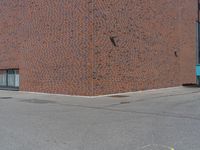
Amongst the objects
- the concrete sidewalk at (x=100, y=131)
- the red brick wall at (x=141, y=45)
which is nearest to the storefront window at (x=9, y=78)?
the red brick wall at (x=141, y=45)

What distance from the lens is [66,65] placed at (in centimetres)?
1886

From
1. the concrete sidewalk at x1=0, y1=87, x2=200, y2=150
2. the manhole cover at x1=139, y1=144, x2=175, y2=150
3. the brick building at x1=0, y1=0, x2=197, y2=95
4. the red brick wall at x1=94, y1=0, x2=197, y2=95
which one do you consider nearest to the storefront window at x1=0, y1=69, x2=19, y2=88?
the brick building at x1=0, y1=0, x2=197, y2=95

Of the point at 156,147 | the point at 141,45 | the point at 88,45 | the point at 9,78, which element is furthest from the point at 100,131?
the point at 9,78

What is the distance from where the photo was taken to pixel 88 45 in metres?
17.6

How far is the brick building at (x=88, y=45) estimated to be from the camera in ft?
59.2

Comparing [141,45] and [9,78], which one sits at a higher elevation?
[141,45]

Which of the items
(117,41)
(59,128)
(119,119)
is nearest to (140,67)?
(117,41)

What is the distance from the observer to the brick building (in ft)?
59.2

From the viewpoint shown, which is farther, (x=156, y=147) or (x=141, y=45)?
(x=141, y=45)

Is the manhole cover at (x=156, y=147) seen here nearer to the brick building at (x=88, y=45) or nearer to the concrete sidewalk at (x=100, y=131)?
the concrete sidewalk at (x=100, y=131)

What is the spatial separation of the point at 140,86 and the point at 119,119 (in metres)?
12.6

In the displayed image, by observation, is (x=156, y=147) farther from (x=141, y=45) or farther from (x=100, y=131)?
(x=141, y=45)

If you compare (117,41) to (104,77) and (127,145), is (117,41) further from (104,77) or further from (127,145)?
(127,145)

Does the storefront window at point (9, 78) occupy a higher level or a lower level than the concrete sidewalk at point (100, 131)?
higher
